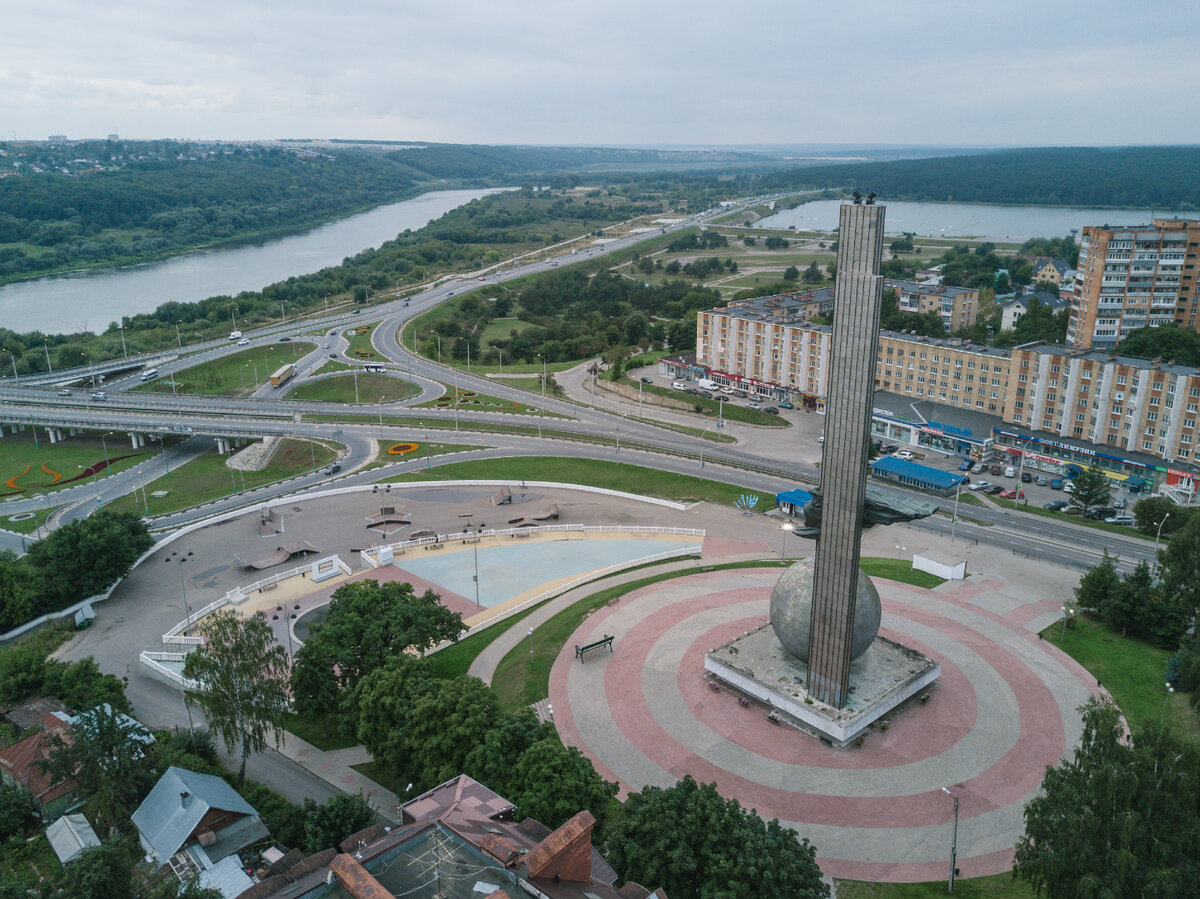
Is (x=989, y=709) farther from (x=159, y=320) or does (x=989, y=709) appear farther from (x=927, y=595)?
(x=159, y=320)

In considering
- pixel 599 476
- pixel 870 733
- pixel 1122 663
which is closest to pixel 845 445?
pixel 870 733

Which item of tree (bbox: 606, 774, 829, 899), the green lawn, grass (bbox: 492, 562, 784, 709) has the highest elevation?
tree (bbox: 606, 774, 829, 899)

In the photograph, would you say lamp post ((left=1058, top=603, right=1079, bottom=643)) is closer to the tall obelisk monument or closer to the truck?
the tall obelisk monument

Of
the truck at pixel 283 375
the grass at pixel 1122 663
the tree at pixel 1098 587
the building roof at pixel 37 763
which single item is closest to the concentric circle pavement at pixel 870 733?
the grass at pixel 1122 663

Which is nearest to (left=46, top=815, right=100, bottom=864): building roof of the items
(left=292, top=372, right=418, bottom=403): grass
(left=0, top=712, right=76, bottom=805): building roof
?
(left=0, top=712, right=76, bottom=805): building roof

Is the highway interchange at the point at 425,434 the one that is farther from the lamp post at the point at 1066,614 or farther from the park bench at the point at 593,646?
the park bench at the point at 593,646

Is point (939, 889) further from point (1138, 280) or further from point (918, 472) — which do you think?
point (1138, 280)
